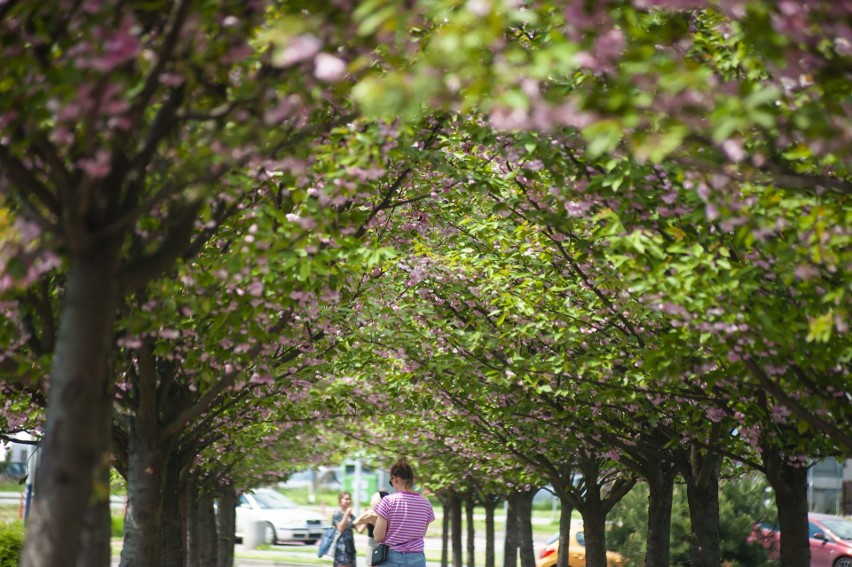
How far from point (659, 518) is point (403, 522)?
20.9 feet

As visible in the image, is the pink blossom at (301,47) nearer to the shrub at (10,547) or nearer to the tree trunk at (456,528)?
the shrub at (10,547)

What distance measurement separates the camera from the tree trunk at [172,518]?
46.8 feet

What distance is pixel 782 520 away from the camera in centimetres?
1236

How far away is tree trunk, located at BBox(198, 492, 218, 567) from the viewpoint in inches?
929

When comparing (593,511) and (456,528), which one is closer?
(593,511)

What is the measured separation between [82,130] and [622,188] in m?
4.22

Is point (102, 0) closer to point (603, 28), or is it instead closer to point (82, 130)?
point (82, 130)

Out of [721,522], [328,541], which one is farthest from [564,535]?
[328,541]

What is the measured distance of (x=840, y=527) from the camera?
2669 cm

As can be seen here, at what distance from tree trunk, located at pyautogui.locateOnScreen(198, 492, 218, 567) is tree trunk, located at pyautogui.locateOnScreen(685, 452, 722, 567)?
11740 millimetres

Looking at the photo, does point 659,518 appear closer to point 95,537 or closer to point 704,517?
point 704,517

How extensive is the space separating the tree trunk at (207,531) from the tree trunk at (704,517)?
11740 mm

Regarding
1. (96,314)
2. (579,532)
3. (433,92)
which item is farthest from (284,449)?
(433,92)

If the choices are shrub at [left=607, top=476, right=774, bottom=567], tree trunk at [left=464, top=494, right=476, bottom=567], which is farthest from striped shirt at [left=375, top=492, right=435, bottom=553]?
tree trunk at [left=464, top=494, right=476, bottom=567]
